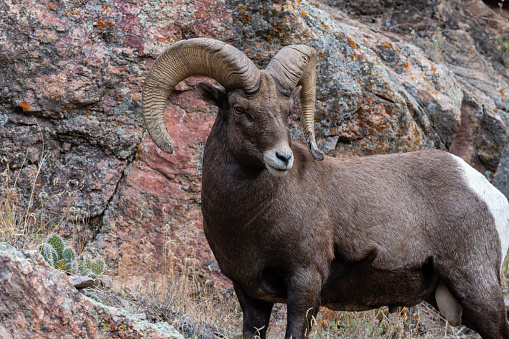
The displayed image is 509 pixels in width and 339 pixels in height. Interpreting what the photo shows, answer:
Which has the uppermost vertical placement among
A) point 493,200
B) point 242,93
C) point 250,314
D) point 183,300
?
point 242,93

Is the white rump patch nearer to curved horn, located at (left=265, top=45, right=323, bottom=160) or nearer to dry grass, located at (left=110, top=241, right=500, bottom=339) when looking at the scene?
dry grass, located at (left=110, top=241, right=500, bottom=339)

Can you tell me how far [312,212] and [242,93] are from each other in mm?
1160

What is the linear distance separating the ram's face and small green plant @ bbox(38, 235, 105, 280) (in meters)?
1.55

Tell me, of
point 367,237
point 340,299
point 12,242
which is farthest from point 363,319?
point 12,242

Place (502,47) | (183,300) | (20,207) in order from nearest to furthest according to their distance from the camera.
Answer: (183,300)
(20,207)
(502,47)

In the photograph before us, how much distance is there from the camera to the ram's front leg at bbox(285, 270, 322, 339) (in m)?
4.86

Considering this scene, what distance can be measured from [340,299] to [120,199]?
9.70 feet

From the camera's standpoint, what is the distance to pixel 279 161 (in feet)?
14.9

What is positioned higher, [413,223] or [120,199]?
[413,223]

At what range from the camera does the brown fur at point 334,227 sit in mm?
4906

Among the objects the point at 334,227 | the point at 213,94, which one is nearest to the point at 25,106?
the point at 213,94

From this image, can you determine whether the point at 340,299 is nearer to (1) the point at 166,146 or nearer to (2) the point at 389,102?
(1) the point at 166,146

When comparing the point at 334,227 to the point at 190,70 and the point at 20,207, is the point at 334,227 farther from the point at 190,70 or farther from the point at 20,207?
the point at 20,207

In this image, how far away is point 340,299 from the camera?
568 cm
